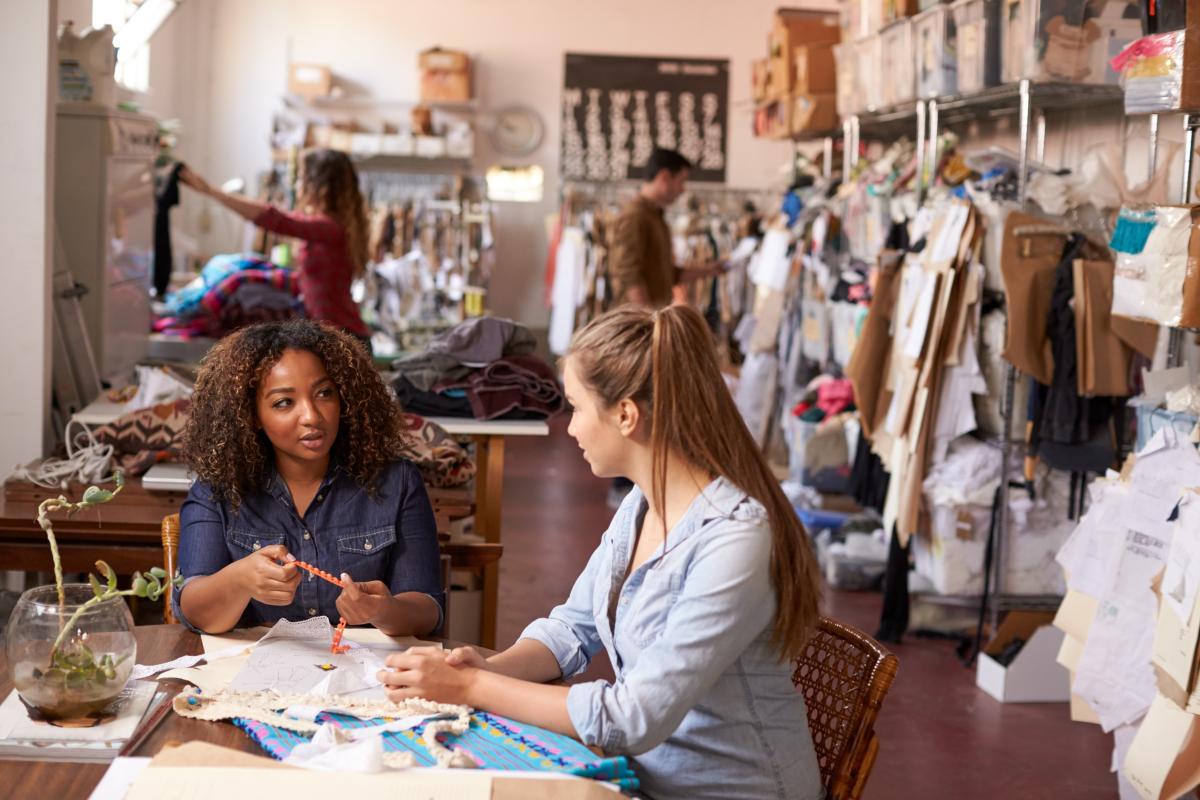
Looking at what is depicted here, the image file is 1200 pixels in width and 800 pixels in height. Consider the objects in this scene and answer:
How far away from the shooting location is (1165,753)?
3115 mm

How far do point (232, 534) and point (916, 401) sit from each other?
2994 millimetres

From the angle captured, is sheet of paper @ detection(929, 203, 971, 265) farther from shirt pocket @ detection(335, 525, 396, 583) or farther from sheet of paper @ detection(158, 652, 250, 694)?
sheet of paper @ detection(158, 652, 250, 694)

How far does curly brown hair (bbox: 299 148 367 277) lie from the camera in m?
5.08

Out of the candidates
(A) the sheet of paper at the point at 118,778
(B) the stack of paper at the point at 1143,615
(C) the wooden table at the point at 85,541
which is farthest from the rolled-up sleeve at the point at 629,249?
(A) the sheet of paper at the point at 118,778

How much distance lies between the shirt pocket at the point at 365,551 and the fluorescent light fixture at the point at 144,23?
6.18m

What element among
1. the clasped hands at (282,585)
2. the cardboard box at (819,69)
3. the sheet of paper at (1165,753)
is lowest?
the sheet of paper at (1165,753)

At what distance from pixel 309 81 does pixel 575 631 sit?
8846 mm

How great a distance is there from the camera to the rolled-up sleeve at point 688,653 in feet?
5.69

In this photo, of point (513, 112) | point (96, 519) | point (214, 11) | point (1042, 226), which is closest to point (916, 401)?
point (1042, 226)

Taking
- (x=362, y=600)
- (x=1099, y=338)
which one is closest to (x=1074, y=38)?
(x=1099, y=338)

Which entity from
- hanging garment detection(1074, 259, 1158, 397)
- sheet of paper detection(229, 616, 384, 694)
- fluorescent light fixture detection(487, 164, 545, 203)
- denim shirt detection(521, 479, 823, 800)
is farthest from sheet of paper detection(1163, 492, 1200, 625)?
fluorescent light fixture detection(487, 164, 545, 203)

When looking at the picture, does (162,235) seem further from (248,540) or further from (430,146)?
(430,146)

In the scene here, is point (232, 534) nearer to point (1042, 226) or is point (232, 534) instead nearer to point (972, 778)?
point (972, 778)

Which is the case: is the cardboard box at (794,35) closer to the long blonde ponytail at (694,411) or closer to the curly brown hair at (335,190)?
the curly brown hair at (335,190)
